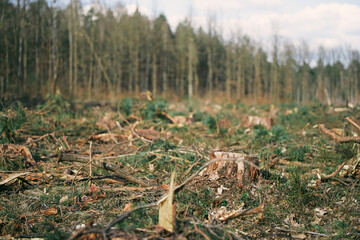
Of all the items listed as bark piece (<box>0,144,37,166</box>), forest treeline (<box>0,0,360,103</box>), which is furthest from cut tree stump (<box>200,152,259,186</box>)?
forest treeline (<box>0,0,360,103</box>)

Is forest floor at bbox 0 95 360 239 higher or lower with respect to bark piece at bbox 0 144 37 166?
lower

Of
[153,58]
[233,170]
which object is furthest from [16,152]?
[153,58]

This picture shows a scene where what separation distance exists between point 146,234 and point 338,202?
2347 mm

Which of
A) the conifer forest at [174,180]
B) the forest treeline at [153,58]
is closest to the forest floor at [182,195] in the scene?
the conifer forest at [174,180]

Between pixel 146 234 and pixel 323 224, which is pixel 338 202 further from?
pixel 146 234

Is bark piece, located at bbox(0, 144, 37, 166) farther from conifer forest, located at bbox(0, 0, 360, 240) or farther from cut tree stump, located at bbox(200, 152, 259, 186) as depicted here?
cut tree stump, located at bbox(200, 152, 259, 186)

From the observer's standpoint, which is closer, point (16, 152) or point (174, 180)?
point (174, 180)

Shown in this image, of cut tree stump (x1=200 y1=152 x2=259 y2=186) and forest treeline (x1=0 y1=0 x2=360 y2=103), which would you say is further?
forest treeline (x1=0 y1=0 x2=360 y2=103)

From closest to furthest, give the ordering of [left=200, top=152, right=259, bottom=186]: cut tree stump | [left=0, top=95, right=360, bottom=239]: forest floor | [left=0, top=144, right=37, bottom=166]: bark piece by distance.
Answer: [left=0, top=95, right=360, bottom=239]: forest floor
[left=200, top=152, right=259, bottom=186]: cut tree stump
[left=0, top=144, right=37, bottom=166]: bark piece

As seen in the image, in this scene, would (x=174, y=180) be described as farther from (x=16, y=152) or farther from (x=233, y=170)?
(x=16, y=152)

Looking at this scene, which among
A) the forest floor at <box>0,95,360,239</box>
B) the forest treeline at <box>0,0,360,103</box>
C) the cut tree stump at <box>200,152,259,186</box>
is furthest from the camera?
the forest treeline at <box>0,0,360,103</box>

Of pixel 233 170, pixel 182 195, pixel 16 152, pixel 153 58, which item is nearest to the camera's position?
pixel 182 195

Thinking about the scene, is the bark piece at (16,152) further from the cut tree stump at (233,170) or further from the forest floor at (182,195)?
→ the cut tree stump at (233,170)

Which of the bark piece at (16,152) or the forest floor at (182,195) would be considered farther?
the bark piece at (16,152)
